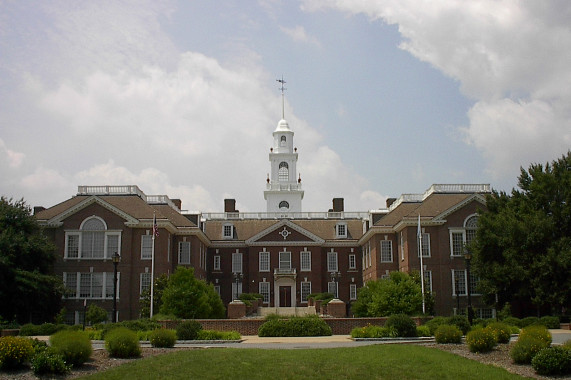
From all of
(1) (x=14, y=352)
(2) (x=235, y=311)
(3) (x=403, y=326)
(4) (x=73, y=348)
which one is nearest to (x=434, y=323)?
(3) (x=403, y=326)

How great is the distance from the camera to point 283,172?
263ft

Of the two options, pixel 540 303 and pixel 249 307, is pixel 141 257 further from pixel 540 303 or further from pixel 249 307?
pixel 540 303

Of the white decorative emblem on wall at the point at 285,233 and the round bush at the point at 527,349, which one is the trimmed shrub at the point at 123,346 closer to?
the round bush at the point at 527,349

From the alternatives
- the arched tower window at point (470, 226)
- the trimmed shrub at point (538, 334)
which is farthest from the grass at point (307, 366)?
the arched tower window at point (470, 226)

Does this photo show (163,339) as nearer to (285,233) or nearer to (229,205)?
(285,233)

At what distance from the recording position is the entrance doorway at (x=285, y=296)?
60781 millimetres

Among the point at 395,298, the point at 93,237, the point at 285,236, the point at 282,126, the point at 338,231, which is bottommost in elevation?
the point at 395,298

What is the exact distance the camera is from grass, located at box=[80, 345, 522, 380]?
57.1 ft

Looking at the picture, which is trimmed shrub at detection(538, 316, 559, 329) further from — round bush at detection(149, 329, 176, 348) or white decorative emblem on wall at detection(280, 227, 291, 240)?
white decorative emblem on wall at detection(280, 227, 291, 240)

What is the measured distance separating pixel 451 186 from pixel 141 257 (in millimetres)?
25403

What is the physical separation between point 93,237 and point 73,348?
104 ft

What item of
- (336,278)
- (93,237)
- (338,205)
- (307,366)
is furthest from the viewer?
(338,205)

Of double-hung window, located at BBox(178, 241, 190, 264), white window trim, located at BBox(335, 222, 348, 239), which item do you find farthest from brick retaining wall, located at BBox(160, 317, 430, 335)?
white window trim, located at BBox(335, 222, 348, 239)

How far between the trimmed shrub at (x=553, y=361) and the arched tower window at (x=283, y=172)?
205ft
